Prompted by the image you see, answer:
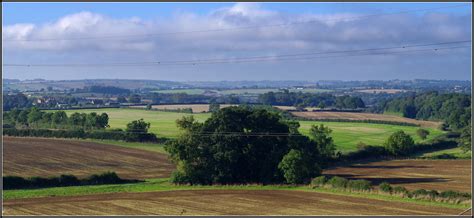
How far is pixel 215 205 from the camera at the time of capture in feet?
104

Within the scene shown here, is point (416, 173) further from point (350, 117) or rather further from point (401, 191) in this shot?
A: point (350, 117)

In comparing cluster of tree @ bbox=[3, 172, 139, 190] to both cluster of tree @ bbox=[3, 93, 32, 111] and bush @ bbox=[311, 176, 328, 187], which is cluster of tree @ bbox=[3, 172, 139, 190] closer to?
bush @ bbox=[311, 176, 328, 187]

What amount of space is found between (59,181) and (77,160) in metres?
11.5

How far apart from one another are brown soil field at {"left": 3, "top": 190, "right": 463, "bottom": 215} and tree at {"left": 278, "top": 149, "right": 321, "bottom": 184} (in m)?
3.34

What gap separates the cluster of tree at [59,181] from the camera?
38.4 metres

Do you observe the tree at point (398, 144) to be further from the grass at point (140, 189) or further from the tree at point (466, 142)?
the grass at point (140, 189)

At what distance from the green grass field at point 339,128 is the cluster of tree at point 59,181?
992 inches

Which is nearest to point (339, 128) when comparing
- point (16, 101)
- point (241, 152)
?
point (241, 152)

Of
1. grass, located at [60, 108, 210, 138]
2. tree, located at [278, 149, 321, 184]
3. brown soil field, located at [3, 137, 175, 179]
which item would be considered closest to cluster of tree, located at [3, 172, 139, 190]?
brown soil field, located at [3, 137, 175, 179]

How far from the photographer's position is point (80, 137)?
219 feet

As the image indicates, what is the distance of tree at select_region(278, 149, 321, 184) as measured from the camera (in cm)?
3984

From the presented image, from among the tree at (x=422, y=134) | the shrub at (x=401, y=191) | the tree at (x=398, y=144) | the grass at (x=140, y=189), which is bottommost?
the grass at (x=140, y=189)

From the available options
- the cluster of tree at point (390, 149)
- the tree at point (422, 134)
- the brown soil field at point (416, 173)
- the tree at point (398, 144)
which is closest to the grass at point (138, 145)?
the cluster of tree at point (390, 149)

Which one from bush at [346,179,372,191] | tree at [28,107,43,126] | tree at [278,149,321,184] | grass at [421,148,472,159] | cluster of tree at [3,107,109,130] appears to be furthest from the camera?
tree at [28,107,43,126]
